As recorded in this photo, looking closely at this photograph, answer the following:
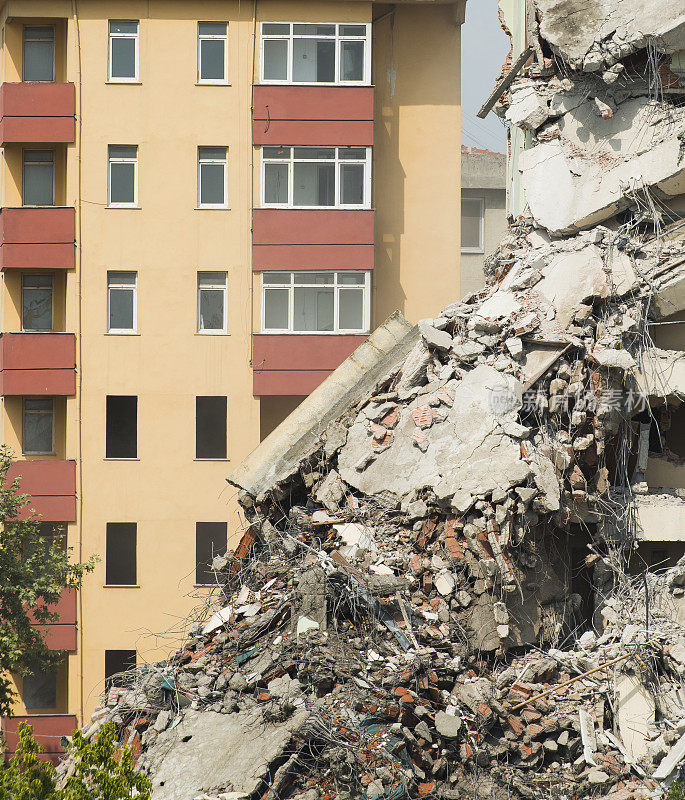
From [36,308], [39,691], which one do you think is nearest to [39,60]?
[36,308]

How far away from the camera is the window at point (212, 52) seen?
1970 cm

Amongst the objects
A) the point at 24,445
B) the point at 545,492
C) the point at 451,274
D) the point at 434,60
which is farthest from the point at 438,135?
the point at 545,492

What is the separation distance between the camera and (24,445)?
19656 mm

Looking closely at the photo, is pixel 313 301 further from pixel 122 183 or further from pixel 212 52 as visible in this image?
pixel 212 52

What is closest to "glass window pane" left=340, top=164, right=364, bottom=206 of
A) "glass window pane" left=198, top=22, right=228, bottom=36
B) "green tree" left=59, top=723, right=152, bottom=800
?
"glass window pane" left=198, top=22, right=228, bottom=36

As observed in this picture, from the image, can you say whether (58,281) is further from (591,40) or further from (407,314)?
(591,40)

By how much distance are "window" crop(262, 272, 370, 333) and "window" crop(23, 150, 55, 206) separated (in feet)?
17.0

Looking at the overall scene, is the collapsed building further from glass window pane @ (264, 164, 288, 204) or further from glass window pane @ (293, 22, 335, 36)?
glass window pane @ (293, 22, 335, 36)

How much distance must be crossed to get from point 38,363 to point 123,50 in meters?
6.96

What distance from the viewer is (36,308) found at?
1994 centimetres

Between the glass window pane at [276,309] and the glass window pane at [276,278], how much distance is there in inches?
6.7

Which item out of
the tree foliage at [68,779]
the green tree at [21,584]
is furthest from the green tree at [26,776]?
the green tree at [21,584]

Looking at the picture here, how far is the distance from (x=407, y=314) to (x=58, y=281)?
7.65 m

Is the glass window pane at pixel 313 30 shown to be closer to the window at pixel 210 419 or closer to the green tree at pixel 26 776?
the window at pixel 210 419
